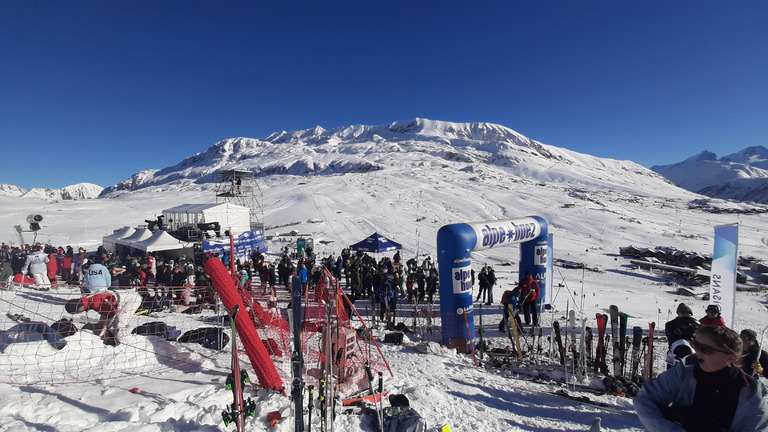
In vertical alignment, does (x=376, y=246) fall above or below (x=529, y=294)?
above

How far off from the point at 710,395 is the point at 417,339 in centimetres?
691

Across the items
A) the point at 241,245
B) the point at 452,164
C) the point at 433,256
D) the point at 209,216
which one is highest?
the point at 452,164

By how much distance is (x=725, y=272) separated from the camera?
279 inches

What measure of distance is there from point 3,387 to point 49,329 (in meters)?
1.54

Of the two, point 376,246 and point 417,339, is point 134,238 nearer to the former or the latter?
point 376,246

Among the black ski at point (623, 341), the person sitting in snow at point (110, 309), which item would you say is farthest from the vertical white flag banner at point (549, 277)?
the person sitting in snow at point (110, 309)

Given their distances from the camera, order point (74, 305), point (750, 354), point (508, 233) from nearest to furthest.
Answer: point (750, 354) → point (74, 305) → point (508, 233)

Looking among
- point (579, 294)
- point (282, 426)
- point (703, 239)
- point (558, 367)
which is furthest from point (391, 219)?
point (282, 426)

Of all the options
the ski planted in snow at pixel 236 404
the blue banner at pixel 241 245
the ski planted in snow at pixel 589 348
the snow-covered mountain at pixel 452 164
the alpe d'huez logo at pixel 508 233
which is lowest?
the ski planted in snow at pixel 589 348

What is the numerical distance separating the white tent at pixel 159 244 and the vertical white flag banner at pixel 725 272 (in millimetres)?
19864

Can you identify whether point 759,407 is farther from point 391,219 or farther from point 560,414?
point 391,219

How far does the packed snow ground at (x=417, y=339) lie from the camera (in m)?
4.01

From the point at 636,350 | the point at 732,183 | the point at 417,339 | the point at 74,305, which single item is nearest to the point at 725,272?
the point at 636,350

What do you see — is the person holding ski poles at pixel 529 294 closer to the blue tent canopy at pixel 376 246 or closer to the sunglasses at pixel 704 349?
the sunglasses at pixel 704 349
